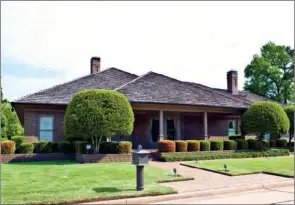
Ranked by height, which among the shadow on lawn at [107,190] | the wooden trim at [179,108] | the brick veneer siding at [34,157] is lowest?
the shadow on lawn at [107,190]

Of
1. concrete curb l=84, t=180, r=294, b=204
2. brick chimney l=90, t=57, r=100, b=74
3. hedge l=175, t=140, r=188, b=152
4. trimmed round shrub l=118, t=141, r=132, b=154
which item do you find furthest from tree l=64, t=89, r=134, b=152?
brick chimney l=90, t=57, r=100, b=74

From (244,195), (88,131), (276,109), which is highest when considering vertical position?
(276,109)

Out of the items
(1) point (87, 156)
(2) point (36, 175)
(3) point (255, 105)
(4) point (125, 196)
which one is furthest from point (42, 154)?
(3) point (255, 105)

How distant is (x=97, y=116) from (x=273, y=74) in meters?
40.3

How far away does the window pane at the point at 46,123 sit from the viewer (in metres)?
21.1

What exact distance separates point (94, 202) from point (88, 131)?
30.0 ft

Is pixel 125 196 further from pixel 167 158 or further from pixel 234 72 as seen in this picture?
pixel 234 72

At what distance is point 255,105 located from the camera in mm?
22656

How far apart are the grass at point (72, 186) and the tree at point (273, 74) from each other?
42293 mm

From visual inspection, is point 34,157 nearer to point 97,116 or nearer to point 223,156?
point 97,116

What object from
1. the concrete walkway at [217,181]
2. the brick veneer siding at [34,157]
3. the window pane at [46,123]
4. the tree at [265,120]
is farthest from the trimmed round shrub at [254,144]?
the window pane at [46,123]

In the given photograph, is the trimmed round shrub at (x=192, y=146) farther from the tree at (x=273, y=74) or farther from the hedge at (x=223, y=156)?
the tree at (x=273, y=74)

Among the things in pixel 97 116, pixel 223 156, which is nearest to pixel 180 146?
pixel 223 156

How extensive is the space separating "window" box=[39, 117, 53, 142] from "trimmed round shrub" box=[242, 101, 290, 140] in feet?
45.0
